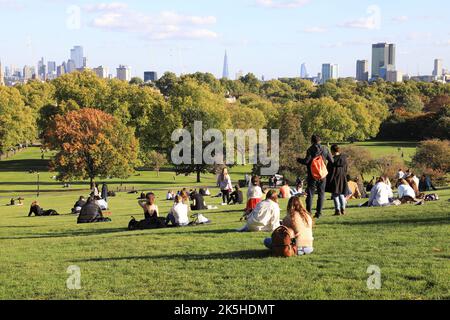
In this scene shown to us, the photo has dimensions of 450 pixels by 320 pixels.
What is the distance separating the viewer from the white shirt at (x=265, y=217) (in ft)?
53.6

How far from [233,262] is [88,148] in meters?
49.9

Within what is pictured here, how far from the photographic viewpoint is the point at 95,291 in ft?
35.8

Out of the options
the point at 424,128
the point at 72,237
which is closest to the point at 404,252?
the point at 72,237

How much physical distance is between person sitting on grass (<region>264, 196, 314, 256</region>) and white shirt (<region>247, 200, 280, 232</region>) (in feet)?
9.55

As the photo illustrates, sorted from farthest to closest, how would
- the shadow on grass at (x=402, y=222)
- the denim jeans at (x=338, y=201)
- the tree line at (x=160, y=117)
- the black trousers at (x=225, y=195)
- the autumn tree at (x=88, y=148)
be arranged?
1. the tree line at (x=160, y=117)
2. the autumn tree at (x=88, y=148)
3. the black trousers at (x=225, y=195)
4. the denim jeans at (x=338, y=201)
5. the shadow on grass at (x=402, y=222)

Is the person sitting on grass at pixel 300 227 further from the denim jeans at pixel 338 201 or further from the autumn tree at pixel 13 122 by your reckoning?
the autumn tree at pixel 13 122

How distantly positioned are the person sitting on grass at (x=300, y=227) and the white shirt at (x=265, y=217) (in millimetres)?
2910

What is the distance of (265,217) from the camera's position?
53.9ft

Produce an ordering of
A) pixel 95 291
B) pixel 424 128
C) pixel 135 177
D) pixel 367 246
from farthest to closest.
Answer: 1. pixel 424 128
2. pixel 135 177
3. pixel 367 246
4. pixel 95 291

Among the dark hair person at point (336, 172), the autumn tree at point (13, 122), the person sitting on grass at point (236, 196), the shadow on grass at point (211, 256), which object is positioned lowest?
the person sitting on grass at point (236, 196)

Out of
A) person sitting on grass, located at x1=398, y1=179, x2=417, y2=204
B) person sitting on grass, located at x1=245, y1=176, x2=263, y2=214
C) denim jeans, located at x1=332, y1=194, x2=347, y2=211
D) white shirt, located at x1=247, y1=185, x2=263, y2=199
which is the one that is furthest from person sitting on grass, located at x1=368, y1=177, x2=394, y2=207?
white shirt, located at x1=247, y1=185, x2=263, y2=199

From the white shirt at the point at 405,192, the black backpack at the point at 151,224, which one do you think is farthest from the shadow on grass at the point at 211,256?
the white shirt at the point at 405,192

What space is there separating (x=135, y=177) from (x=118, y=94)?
13.4 meters
